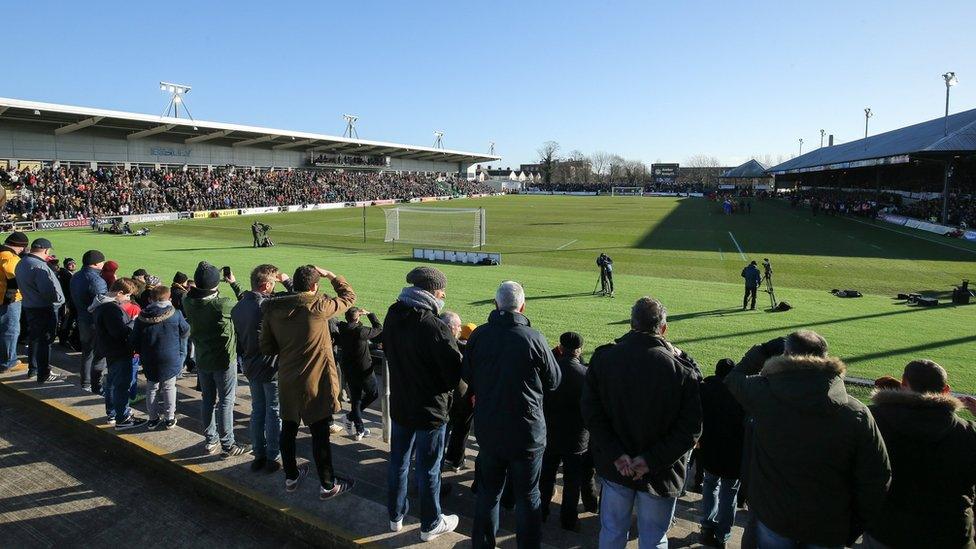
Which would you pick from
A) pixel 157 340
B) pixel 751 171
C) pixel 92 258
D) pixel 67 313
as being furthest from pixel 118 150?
pixel 751 171

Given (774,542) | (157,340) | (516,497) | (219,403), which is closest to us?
(774,542)

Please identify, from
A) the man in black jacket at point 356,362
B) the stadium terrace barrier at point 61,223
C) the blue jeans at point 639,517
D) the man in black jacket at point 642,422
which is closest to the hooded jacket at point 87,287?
the man in black jacket at point 356,362

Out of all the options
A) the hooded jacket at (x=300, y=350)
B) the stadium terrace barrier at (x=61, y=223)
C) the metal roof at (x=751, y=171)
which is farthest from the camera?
the metal roof at (x=751, y=171)

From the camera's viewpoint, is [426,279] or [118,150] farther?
[118,150]

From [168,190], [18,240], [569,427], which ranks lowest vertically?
[569,427]

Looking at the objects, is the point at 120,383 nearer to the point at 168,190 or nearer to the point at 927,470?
the point at 927,470

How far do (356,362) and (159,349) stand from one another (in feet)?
6.46

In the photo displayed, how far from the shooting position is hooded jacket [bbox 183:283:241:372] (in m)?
5.23

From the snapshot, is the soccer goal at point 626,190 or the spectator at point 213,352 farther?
the soccer goal at point 626,190

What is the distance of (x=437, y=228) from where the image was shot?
36.9 m

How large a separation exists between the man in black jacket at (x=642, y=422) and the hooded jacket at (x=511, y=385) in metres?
0.34

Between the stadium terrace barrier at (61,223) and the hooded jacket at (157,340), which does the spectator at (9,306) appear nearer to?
the hooded jacket at (157,340)

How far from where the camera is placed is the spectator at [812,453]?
283 cm

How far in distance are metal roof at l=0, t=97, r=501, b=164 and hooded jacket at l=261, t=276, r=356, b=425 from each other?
140ft
